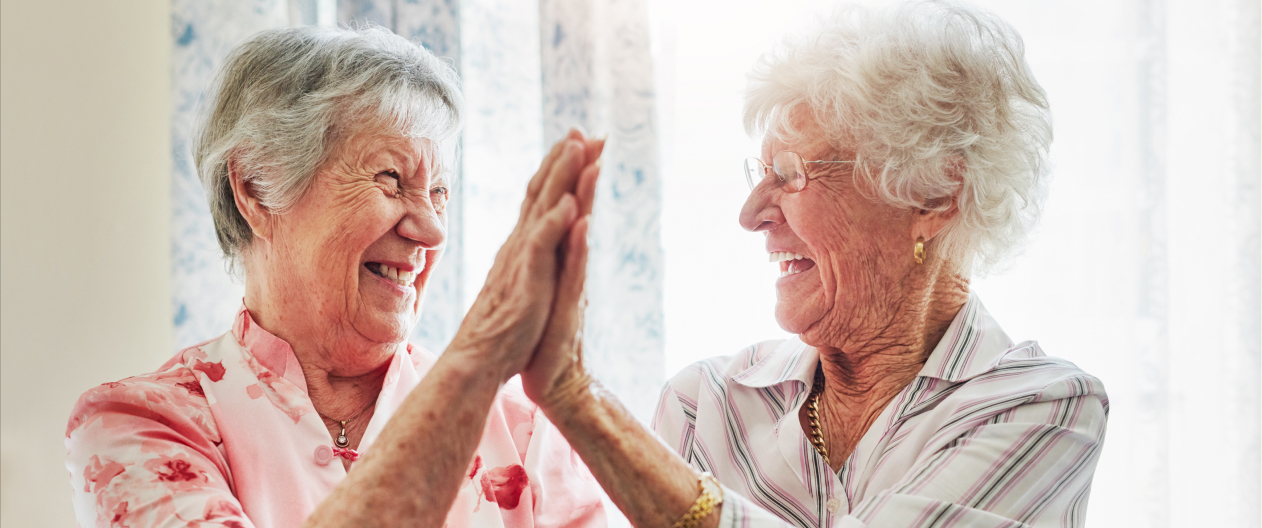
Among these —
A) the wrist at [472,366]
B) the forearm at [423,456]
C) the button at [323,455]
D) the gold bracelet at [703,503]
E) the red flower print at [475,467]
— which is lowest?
the red flower print at [475,467]

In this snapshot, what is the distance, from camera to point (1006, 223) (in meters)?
1.38

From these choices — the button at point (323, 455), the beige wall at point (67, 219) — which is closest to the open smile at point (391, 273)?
the button at point (323, 455)

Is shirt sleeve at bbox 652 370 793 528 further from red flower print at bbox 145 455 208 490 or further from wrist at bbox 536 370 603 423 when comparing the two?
red flower print at bbox 145 455 208 490

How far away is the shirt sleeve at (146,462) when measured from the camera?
37.5 inches

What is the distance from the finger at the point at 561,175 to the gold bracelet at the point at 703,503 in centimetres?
43

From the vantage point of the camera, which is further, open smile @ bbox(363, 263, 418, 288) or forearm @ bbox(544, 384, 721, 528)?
open smile @ bbox(363, 263, 418, 288)

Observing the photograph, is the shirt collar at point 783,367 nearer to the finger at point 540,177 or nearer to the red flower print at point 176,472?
the finger at point 540,177

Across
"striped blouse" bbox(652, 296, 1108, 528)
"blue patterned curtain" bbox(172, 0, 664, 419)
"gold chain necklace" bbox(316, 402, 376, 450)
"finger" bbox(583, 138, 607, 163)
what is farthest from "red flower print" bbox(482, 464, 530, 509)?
"blue patterned curtain" bbox(172, 0, 664, 419)

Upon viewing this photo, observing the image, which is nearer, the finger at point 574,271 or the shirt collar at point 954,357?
the finger at point 574,271

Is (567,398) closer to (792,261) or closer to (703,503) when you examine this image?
(703,503)

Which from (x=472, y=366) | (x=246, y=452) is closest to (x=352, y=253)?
(x=246, y=452)

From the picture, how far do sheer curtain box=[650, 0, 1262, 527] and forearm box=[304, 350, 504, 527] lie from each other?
5.31 feet

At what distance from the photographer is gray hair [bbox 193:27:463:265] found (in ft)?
4.04

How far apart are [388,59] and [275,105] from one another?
20 cm
